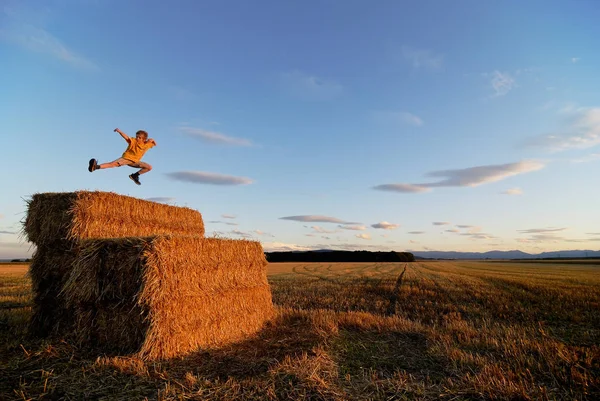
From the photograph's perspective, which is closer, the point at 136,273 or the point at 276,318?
the point at 136,273

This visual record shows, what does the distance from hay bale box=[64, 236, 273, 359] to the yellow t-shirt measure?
118 inches

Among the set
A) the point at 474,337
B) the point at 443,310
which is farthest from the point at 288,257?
the point at 474,337

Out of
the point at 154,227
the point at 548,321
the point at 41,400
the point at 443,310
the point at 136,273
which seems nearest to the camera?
the point at 41,400

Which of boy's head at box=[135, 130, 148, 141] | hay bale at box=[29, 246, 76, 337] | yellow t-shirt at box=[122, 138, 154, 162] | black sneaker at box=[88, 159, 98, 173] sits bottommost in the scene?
hay bale at box=[29, 246, 76, 337]

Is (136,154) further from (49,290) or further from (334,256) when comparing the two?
(334,256)

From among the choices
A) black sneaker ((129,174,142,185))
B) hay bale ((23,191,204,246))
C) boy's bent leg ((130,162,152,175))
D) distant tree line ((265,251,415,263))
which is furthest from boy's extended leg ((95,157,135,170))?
distant tree line ((265,251,415,263))

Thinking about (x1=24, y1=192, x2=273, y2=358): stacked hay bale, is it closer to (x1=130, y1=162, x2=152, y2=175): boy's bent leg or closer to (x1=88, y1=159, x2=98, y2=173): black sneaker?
(x1=88, y1=159, x2=98, y2=173): black sneaker

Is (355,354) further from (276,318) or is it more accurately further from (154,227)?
(154,227)

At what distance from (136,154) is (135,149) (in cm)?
13

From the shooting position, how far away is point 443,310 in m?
12.7

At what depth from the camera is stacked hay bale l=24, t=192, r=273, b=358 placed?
603 centimetres

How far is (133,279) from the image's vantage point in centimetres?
610

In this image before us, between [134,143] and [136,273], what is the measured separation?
4.36 m

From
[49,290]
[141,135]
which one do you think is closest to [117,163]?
[141,135]
